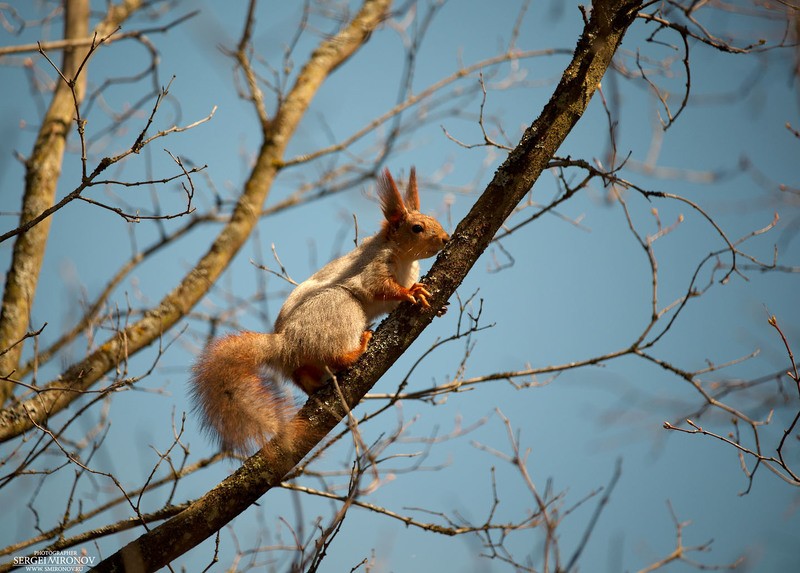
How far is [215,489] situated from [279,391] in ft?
2.59

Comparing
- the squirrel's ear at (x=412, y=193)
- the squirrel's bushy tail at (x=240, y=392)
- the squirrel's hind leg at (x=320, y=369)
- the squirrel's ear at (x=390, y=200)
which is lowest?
the squirrel's bushy tail at (x=240, y=392)

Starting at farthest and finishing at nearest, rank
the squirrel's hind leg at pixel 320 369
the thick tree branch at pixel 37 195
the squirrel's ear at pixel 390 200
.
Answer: the squirrel's ear at pixel 390 200 → the thick tree branch at pixel 37 195 → the squirrel's hind leg at pixel 320 369

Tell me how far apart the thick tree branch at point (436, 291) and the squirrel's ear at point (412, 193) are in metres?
1.73

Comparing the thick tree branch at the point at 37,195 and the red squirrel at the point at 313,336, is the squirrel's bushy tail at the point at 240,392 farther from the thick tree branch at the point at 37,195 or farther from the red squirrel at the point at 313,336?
the thick tree branch at the point at 37,195

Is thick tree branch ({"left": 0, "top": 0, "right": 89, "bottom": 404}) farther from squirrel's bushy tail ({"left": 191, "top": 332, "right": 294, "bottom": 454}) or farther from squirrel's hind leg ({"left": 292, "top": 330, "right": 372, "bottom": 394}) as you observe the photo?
squirrel's hind leg ({"left": 292, "top": 330, "right": 372, "bottom": 394})

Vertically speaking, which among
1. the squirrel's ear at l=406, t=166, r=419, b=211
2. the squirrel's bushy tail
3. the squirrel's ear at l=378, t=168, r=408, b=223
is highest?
the squirrel's ear at l=406, t=166, r=419, b=211

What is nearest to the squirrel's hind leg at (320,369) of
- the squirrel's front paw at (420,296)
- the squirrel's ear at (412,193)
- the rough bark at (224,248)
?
the squirrel's front paw at (420,296)

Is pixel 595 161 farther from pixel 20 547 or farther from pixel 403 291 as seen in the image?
pixel 20 547

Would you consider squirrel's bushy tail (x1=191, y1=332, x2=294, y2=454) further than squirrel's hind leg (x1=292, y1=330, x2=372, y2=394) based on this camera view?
No

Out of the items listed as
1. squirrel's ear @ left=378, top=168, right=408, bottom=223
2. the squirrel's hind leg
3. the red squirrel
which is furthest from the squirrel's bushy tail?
squirrel's ear @ left=378, top=168, right=408, bottom=223

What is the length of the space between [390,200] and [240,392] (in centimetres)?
187

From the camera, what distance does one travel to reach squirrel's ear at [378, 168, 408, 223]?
199 inches

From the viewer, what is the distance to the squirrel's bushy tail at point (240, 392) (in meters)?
3.82

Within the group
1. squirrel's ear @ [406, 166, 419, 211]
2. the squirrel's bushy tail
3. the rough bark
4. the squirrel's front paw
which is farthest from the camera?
squirrel's ear @ [406, 166, 419, 211]
